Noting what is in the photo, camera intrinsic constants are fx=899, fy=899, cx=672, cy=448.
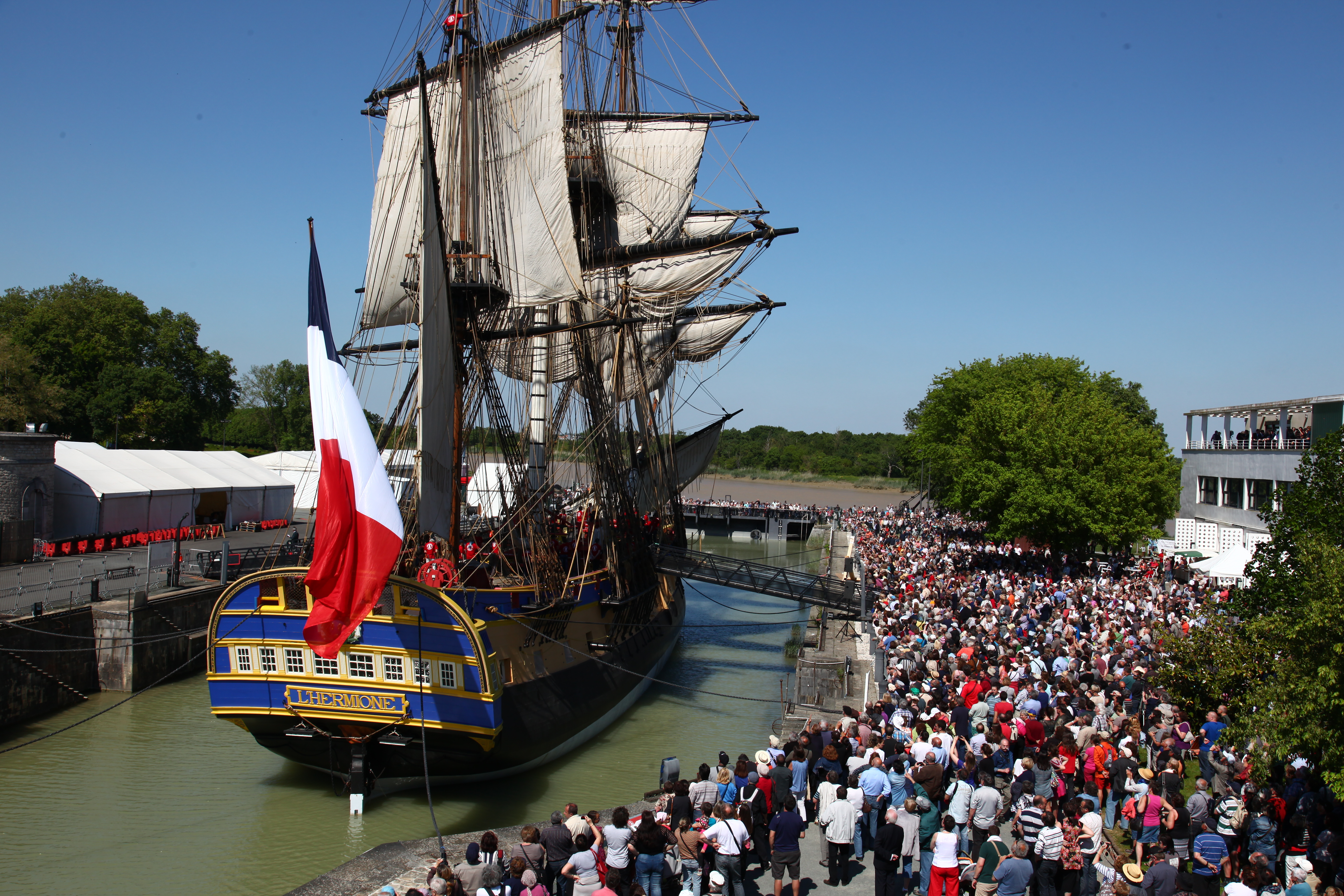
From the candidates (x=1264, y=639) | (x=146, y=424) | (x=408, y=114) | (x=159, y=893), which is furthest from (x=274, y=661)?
(x=146, y=424)

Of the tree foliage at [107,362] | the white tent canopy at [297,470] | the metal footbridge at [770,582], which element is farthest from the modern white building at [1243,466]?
the tree foliage at [107,362]

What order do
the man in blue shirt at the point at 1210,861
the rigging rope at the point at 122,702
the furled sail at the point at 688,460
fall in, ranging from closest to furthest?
the man in blue shirt at the point at 1210,861, the rigging rope at the point at 122,702, the furled sail at the point at 688,460

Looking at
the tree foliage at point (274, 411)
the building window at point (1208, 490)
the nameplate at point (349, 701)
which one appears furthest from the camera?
the tree foliage at point (274, 411)

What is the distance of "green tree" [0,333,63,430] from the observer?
46844 millimetres

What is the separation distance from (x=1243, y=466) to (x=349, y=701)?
1275 inches

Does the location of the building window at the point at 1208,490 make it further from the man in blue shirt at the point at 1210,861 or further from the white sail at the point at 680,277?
the man in blue shirt at the point at 1210,861

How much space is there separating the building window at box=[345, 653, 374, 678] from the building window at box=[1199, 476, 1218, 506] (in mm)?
34348

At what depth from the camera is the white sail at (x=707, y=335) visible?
38844mm

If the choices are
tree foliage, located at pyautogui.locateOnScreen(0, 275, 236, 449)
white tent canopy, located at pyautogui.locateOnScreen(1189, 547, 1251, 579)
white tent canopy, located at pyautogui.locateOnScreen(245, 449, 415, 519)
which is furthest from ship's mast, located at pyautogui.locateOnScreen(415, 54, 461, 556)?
tree foliage, located at pyautogui.locateOnScreen(0, 275, 236, 449)

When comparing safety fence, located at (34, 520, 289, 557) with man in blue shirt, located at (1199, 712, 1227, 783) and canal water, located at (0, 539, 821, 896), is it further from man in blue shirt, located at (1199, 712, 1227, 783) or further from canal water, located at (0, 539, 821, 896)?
man in blue shirt, located at (1199, 712, 1227, 783)

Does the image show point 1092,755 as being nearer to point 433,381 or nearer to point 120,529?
point 433,381

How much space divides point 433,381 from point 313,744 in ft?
20.7

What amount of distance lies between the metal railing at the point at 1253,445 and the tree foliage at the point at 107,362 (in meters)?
61.9

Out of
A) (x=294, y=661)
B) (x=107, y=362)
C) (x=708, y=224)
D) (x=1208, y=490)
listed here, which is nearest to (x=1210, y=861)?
(x=294, y=661)
